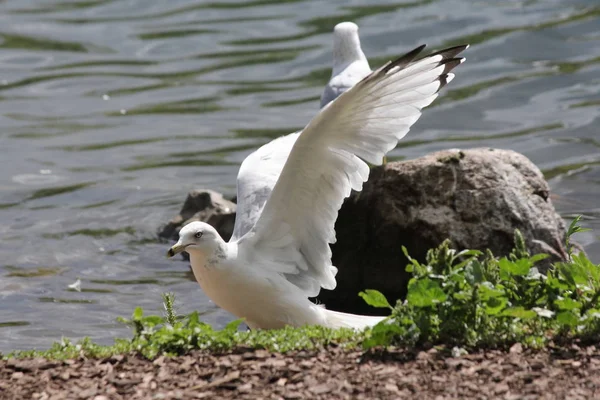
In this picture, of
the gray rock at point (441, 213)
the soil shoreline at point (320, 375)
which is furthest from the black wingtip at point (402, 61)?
the gray rock at point (441, 213)

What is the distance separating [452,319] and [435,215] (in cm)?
374

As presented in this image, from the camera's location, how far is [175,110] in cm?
1669

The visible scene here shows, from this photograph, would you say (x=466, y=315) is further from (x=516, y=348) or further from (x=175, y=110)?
(x=175, y=110)

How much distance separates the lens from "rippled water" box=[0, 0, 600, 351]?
1105 centimetres

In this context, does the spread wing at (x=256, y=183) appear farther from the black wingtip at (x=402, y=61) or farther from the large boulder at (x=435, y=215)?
the black wingtip at (x=402, y=61)

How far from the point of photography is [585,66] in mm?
17312

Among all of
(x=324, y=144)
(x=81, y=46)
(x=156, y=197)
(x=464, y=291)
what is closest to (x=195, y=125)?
(x=156, y=197)

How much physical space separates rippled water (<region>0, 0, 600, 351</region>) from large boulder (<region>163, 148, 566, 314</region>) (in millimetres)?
1405

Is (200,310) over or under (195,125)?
under

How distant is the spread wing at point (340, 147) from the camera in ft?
22.2

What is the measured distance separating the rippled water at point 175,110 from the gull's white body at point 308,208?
208 cm

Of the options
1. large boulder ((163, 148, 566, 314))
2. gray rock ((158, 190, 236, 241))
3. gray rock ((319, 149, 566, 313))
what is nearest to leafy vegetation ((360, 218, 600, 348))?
gray rock ((319, 149, 566, 313))

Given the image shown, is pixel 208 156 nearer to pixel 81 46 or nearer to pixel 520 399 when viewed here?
pixel 81 46

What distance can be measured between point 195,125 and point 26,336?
7256 mm
